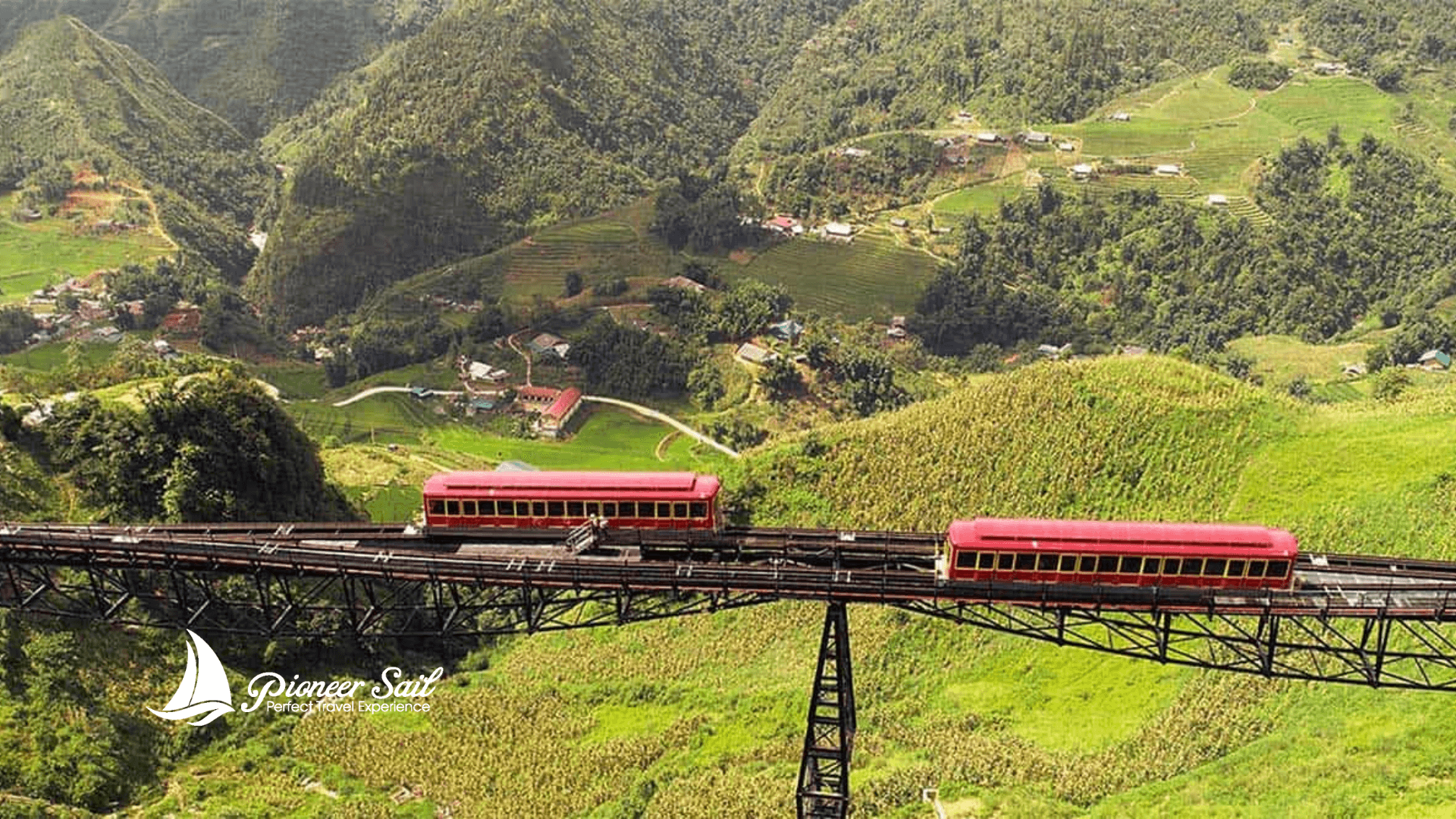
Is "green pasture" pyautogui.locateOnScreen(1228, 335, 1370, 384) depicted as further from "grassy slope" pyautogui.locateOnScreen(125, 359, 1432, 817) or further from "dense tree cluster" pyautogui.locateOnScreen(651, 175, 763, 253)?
"dense tree cluster" pyautogui.locateOnScreen(651, 175, 763, 253)

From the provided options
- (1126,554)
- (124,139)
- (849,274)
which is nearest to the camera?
(1126,554)

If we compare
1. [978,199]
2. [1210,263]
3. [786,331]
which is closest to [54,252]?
[786,331]

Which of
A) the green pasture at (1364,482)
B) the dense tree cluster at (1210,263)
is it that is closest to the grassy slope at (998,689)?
the green pasture at (1364,482)

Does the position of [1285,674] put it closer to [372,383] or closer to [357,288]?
[372,383]

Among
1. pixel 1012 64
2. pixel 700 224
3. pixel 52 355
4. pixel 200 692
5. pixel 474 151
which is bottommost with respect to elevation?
pixel 52 355

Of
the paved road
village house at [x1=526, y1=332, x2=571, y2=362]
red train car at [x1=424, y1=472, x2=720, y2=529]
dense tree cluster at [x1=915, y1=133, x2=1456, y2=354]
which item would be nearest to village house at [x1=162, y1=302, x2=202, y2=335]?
the paved road

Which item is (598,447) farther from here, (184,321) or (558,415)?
(184,321)
